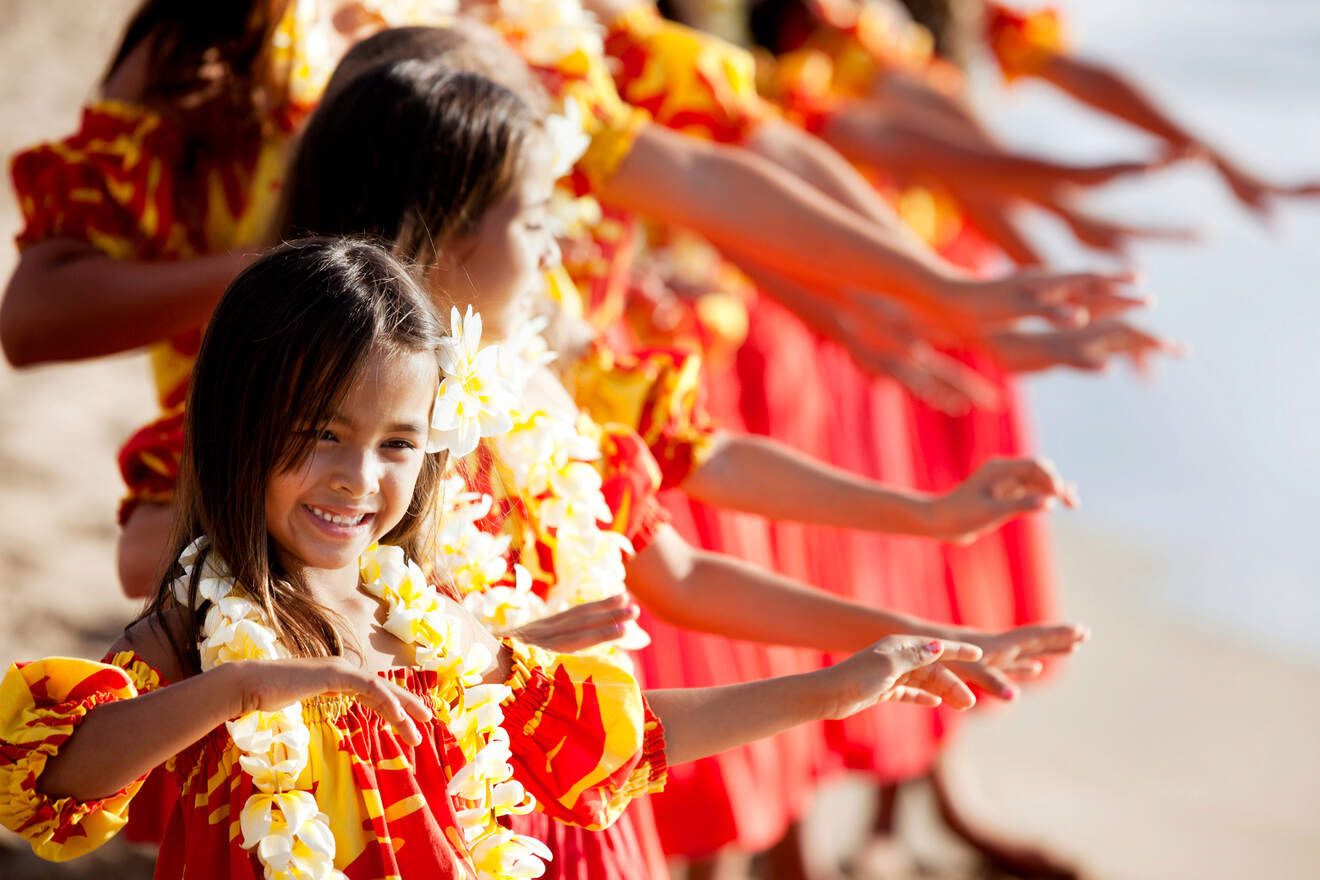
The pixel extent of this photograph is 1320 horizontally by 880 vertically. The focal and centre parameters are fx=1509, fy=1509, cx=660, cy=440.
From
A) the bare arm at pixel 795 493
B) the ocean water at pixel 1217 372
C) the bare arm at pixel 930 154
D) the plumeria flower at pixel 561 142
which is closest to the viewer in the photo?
the plumeria flower at pixel 561 142

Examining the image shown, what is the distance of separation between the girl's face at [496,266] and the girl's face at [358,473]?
1.12 feet

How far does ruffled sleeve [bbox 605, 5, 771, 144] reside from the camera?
2785mm

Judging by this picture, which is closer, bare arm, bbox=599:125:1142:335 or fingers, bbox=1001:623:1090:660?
fingers, bbox=1001:623:1090:660

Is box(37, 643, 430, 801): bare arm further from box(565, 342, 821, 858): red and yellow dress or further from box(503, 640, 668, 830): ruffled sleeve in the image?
box(565, 342, 821, 858): red and yellow dress

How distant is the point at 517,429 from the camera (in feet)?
5.96

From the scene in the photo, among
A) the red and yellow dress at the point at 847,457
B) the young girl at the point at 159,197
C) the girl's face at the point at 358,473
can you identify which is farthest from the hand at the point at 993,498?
the red and yellow dress at the point at 847,457

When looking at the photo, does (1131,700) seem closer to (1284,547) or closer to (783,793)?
(1284,547)

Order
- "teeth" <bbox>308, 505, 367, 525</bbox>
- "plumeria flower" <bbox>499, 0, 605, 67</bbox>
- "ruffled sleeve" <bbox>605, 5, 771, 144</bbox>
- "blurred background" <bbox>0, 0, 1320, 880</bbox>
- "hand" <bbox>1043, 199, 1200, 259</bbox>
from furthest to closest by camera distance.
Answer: "blurred background" <bbox>0, 0, 1320, 880</bbox>
"hand" <bbox>1043, 199, 1200, 259</bbox>
"ruffled sleeve" <bbox>605, 5, 771, 144</bbox>
"plumeria flower" <bbox>499, 0, 605, 67</bbox>
"teeth" <bbox>308, 505, 367, 525</bbox>

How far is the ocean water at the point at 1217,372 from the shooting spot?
798cm

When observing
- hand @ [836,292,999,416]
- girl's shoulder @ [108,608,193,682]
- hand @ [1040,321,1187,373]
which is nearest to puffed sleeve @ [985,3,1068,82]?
Answer: hand @ [836,292,999,416]

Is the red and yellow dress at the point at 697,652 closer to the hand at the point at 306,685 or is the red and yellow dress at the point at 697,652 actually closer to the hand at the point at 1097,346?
the hand at the point at 1097,346

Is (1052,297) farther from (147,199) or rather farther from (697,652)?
(147,199)

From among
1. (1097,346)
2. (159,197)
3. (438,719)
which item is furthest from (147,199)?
(1097,346)

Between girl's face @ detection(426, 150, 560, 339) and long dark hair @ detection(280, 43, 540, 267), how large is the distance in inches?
0.6
